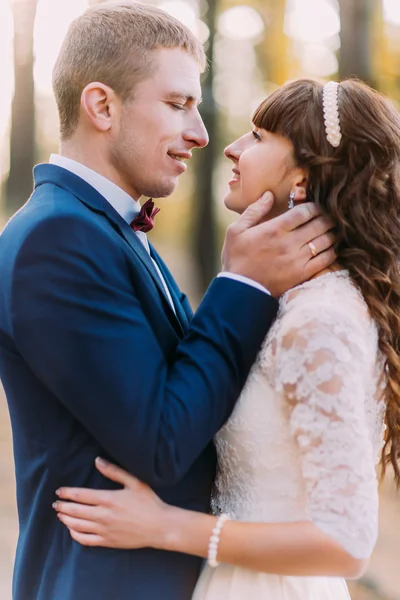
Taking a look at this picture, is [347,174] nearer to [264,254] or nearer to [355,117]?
[355,117]

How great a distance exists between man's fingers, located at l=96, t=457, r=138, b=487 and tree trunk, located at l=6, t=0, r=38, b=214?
8897 millimetres

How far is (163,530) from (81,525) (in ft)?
0.67

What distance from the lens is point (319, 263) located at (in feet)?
6.88

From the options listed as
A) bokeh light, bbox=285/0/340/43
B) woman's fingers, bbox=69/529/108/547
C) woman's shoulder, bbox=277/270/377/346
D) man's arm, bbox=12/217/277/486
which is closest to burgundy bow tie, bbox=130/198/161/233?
man's arm, bbox=12/217/277/486

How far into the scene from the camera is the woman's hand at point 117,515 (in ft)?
6.31

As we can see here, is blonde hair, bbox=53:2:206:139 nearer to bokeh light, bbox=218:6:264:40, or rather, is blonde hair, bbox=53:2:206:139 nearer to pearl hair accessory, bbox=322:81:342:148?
pearl hair accessory, bbox=322:81:342:148

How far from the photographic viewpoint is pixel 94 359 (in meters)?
1.81

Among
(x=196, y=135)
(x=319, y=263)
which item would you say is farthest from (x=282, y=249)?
(x=196, y=135)

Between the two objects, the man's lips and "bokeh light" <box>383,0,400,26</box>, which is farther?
"bokeh light" <box>383,0,400,26</box>

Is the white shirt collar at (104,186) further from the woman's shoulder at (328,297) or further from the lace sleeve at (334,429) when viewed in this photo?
the lace sleeve at (334,429)

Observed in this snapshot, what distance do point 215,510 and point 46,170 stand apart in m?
1.08

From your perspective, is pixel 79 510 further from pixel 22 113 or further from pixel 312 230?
pixel 22 113

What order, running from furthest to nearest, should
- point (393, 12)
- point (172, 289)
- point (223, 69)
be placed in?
point (223, 69) < point (393, 12) < point (172, 289)

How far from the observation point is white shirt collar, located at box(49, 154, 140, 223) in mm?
2295
